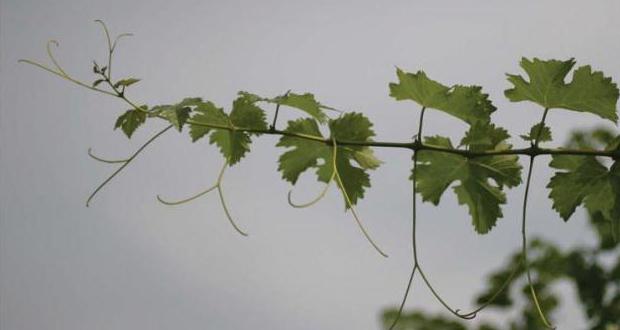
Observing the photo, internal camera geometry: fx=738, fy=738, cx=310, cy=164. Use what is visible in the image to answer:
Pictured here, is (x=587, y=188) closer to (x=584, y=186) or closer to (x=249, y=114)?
(x=584, y=186)

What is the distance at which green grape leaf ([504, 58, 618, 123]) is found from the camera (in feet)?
6.42

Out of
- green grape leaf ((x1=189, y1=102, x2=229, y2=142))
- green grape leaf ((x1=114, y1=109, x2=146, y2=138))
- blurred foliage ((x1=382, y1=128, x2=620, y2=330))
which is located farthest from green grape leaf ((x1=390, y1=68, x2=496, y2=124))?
blurred foliage ((x1=382, y1=128, x2=620, y2=330))

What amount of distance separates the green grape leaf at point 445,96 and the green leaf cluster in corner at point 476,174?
0.06 metres

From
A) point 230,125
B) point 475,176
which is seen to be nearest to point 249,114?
point 230,125

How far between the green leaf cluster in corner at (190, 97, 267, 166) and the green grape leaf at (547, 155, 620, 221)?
0.79 meters

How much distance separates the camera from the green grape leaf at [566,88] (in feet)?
6.42

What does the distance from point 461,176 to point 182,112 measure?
764mm

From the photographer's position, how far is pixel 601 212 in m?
2.00

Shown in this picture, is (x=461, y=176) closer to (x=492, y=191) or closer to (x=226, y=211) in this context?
(x=492, y=191)

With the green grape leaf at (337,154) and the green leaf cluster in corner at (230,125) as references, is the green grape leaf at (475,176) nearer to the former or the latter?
the green grape leaf at (337,154)

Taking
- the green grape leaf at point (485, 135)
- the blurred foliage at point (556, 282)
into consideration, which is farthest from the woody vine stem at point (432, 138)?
the blurred foliage at point (556, 282)

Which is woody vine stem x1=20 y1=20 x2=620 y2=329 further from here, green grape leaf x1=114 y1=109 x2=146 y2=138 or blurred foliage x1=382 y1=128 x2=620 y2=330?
blurred foliage x1=382 y1=128 x2=620 y2=330

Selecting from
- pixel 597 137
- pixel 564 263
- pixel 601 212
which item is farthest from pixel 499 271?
pixel 601 212

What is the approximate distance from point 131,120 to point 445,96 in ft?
2.72
